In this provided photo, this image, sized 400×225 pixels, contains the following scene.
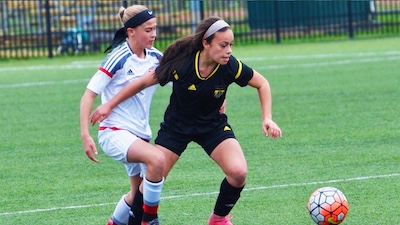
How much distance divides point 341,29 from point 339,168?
1721cm

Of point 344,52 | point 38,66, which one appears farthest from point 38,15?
point 344,52

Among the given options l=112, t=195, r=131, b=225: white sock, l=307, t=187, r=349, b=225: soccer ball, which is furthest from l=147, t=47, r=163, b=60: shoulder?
l=307, t=187, r=349, b=225: soccer ball

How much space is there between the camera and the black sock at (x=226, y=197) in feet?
21.8

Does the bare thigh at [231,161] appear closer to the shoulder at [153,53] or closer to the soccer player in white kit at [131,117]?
the soccer player in white kit at [131,117]

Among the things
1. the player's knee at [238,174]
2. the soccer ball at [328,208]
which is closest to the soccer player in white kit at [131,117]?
the player's knee at [238,174]

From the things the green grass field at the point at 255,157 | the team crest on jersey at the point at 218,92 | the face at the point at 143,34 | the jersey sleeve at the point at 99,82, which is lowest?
the green grass field at the point at 255,157

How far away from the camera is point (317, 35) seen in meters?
25.9

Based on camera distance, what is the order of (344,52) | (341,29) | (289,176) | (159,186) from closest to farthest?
(159,186), (289,176), (344,52), (341,29)

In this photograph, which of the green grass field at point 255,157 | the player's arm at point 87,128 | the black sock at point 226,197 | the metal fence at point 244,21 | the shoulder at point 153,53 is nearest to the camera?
the player's arm at point 87,128

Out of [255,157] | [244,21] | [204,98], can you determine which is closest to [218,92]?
[204,98]

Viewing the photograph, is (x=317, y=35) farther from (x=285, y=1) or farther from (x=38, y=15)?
(x=38, y=15)

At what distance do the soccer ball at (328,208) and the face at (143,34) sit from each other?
152cm

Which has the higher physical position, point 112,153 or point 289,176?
point 112,153

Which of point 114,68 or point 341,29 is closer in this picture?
point 114,68
